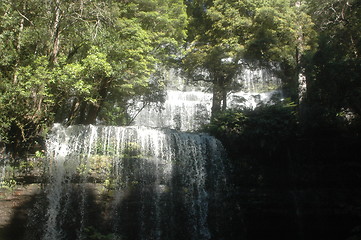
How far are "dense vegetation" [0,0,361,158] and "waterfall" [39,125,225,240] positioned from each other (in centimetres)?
143

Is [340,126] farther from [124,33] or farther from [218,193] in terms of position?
[124,33]

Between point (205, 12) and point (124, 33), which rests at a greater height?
point (205, 12)

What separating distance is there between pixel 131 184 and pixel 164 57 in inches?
329

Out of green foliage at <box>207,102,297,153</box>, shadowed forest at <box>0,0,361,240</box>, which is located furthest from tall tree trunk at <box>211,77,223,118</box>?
green foliage at <box>207,102,297,153</box>

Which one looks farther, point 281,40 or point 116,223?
point 281,40

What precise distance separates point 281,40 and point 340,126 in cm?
612

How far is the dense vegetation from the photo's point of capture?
1158 centimetres

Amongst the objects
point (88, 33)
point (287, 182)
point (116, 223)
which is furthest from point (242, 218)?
point (88, 33)

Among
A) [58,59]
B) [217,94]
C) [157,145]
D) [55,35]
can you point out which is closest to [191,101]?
[217,94]

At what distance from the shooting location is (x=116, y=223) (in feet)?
38.3

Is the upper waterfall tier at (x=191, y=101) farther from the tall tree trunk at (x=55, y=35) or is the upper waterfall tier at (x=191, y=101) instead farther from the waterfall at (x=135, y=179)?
the tall tree trunk at (x=55, y=35)

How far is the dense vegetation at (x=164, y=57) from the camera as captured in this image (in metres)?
11.6

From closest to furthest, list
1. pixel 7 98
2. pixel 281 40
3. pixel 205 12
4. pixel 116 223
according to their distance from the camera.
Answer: pixel 7 98 → pixel 116 223 → pixel 281 40 → pixel 205 12

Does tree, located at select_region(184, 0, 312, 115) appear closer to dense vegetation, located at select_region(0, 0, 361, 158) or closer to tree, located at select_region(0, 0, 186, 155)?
dense vegetation, located at select_region(0, 0, 361, 158)
